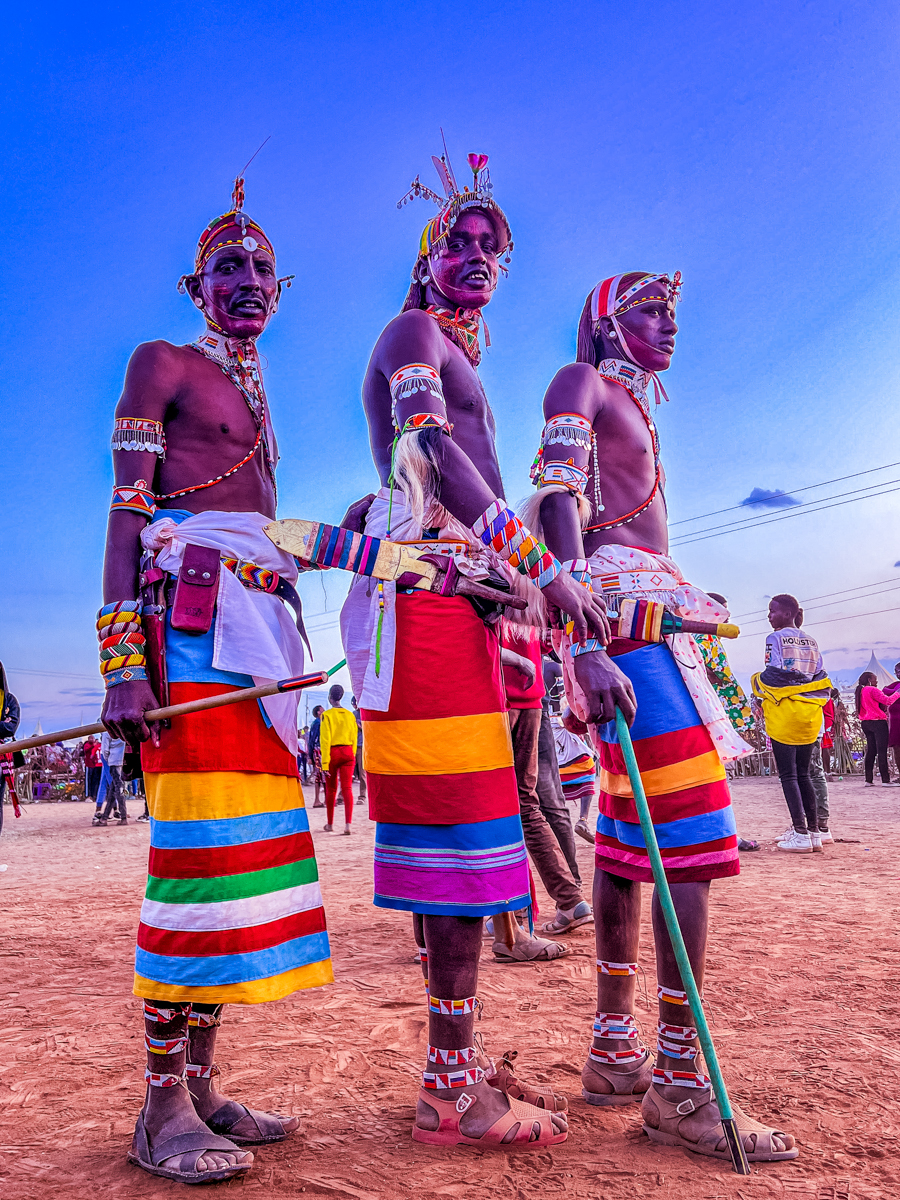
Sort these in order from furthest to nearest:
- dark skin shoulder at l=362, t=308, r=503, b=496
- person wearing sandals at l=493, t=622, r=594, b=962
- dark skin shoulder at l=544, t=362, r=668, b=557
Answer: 1. person wearing sandals at l=493, t=622, r=594, b=962
2. dark skin shoulder at l=544, t=362, r=668, b=557
3. dark skin shoulder at l=362, t=308, r=503, b=496

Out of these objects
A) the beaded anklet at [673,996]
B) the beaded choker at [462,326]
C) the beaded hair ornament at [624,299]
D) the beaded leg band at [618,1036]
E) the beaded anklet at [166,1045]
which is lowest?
the beaded leg band at [618,1036]

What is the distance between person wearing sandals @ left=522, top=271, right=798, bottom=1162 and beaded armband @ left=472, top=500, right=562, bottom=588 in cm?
22

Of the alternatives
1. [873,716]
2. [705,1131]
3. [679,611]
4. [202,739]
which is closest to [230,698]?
[202,739]

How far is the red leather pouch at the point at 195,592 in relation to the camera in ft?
7.66

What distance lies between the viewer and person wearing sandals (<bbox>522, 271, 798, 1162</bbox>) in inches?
90.5

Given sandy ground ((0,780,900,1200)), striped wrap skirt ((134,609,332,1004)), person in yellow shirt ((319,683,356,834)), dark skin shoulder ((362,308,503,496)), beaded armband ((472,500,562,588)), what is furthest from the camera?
person in yellow shirt ((319,683,356,834))

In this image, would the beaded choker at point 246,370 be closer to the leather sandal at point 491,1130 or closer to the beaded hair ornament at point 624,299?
the beaded hair ornament at point 624,299

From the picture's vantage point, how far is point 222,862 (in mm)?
2203

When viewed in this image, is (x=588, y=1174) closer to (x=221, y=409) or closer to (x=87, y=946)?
(x=221, y=409)

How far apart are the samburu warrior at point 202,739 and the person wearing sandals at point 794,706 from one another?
6.90m

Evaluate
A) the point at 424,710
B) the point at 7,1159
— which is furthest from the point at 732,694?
the point at 7,1159

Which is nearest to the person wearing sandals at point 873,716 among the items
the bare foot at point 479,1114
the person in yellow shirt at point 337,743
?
the person in yellow shirt at point 337,743

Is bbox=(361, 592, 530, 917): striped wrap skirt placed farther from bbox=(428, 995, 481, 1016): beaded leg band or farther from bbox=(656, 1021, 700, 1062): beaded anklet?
bbox=(656, 1021, 700, 1062): beaded anklet

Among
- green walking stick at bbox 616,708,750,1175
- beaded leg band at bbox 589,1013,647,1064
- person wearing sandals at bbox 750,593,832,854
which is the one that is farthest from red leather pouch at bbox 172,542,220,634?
person wearing sandals at bbox 750,593,832,854
